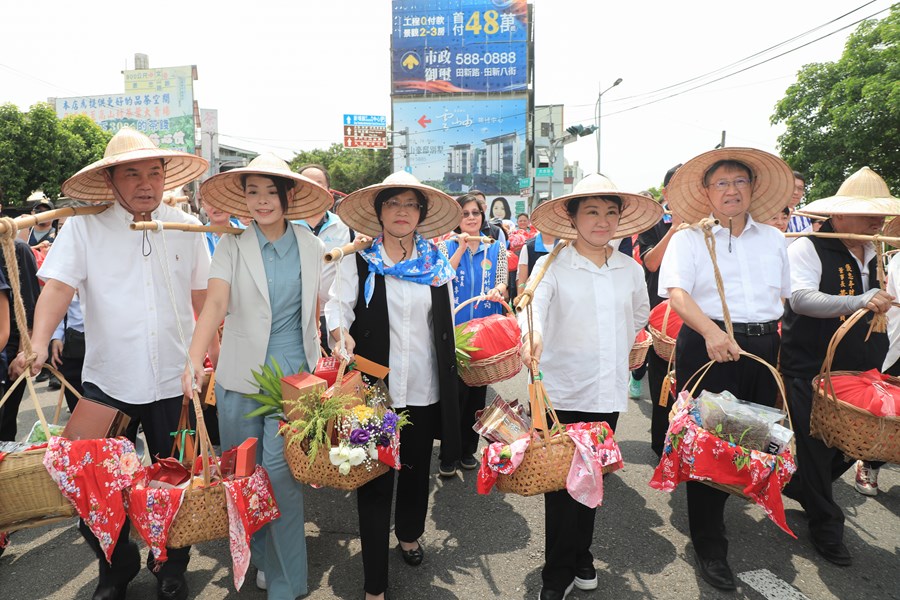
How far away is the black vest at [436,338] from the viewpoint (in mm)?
2850

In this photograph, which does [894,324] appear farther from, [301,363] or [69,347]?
[69,347]

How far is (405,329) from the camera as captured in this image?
2883 mm

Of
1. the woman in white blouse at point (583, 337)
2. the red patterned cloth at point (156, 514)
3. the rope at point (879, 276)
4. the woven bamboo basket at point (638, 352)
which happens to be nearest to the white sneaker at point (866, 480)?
the rope at point (879, 276)

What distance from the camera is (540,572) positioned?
123 inches

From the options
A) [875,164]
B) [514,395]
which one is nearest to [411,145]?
[875,164]

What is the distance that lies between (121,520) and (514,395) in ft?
15.7

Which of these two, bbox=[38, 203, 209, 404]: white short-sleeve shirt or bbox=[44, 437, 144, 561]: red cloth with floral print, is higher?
bbox=[38, 203, 209, 404]: white short-sleeve shirt

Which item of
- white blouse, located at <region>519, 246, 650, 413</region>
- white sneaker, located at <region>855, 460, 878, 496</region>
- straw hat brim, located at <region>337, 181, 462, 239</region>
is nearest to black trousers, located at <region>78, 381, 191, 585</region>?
straw hat brim, located at <region>337, 181, 462, 239</region>

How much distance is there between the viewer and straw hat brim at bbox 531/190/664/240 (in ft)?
9.76

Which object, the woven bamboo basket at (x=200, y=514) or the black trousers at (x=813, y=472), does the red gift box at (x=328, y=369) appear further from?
the black trousers at (x=813, y=472)

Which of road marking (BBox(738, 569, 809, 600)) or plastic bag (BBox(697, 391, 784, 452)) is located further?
road marking (BBox(738, 569, 809, 600))

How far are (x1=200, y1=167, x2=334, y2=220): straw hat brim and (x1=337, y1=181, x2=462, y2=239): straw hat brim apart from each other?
0.14 m

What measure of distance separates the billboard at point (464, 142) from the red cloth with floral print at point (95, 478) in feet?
143

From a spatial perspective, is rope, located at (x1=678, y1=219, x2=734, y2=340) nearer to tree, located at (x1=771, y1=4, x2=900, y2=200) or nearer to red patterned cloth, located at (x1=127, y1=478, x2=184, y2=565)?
red patterned cloth, located at (x1=127, y1=478, x2=184, y2=565)
